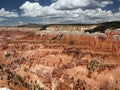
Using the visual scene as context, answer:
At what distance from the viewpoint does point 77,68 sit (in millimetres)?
121688

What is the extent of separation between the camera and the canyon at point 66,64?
109 m

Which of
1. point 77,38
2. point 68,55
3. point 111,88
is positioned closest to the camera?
point 111,88

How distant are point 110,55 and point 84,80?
18.1m

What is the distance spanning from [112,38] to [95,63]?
99.5 ft

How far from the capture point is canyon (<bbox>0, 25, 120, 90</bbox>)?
4280 inches

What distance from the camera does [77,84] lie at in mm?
112062

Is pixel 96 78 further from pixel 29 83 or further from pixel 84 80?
pixel 29 83

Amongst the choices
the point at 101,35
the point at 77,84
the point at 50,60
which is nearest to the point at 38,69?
the point at 50,60

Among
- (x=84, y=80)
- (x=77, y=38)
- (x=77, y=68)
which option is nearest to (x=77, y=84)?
(x=84, y=80)

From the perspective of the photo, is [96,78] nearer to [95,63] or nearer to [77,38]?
[95,63]

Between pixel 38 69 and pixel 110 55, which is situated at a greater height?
pixel 110 55

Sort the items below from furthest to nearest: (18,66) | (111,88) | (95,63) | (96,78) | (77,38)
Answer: (77,38), (18,66), (95,63), (96,78), (111,88)

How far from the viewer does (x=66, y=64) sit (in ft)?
428

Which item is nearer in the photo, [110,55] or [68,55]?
[110,55]
